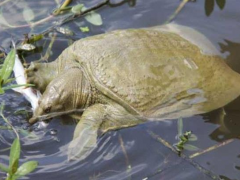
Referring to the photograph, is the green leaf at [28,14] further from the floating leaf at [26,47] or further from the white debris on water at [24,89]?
the white debris on water at [24,89]

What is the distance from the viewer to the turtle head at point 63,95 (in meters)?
3.12

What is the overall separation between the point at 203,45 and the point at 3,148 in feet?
4.98

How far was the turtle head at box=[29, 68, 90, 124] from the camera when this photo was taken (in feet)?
10.2

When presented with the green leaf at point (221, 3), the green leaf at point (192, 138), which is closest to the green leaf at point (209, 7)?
the green leaf at point (221, 3)

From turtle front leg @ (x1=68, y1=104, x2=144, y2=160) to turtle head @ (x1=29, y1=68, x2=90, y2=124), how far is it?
0.11m

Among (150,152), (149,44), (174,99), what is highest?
(149,44)

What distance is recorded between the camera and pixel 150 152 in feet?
9.76

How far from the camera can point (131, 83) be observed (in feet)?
10.0

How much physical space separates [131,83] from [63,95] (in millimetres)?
452

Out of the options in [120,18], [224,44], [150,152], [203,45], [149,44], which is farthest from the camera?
[120,18]

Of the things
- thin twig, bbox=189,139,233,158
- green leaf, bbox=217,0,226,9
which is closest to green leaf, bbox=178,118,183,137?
thin twig, bbox=189,139,233,158

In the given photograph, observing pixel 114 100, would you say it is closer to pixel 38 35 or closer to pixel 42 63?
pixel 42 63

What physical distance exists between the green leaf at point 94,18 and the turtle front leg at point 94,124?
38.5 inches

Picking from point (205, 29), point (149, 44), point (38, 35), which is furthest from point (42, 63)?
point (205, 29)
